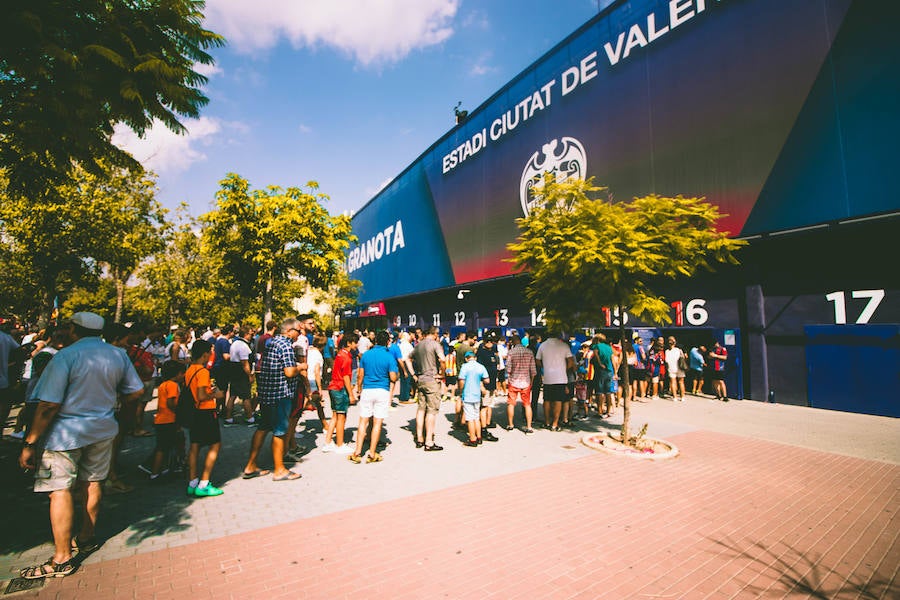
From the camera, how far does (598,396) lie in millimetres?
10023

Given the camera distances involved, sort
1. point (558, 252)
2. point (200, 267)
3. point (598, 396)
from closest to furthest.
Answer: point (558, 252), point (598, 396), point (200, 267)

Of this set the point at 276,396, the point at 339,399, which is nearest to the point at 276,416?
the point at 276,396

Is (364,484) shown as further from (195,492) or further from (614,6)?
(614,6)

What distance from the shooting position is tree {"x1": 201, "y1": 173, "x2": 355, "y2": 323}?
17.4 m

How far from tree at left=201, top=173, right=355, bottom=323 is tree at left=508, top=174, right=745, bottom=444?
13.2 metres

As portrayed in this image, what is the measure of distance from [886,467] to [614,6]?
15839 millimetres

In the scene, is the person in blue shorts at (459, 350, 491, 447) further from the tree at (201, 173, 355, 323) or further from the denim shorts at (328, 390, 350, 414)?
the tree at (201, 173, 355, 323)

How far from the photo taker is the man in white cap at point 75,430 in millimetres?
3445

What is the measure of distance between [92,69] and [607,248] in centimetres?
672

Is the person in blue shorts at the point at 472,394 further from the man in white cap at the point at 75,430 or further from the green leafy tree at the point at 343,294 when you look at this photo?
the green leafy tree at the point at 343,294

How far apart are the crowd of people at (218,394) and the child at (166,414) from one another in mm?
17

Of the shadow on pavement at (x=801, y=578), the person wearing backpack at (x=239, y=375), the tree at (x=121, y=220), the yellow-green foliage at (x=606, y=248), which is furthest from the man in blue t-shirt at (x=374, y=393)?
the tree at (x=121, y=220)

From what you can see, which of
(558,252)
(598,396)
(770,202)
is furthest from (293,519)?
(770,202)

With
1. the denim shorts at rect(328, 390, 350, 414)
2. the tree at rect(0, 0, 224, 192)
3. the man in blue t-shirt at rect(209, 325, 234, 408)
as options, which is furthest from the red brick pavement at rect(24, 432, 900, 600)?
the man in blue t-shirt at rect(209, 325, 234, 408)
